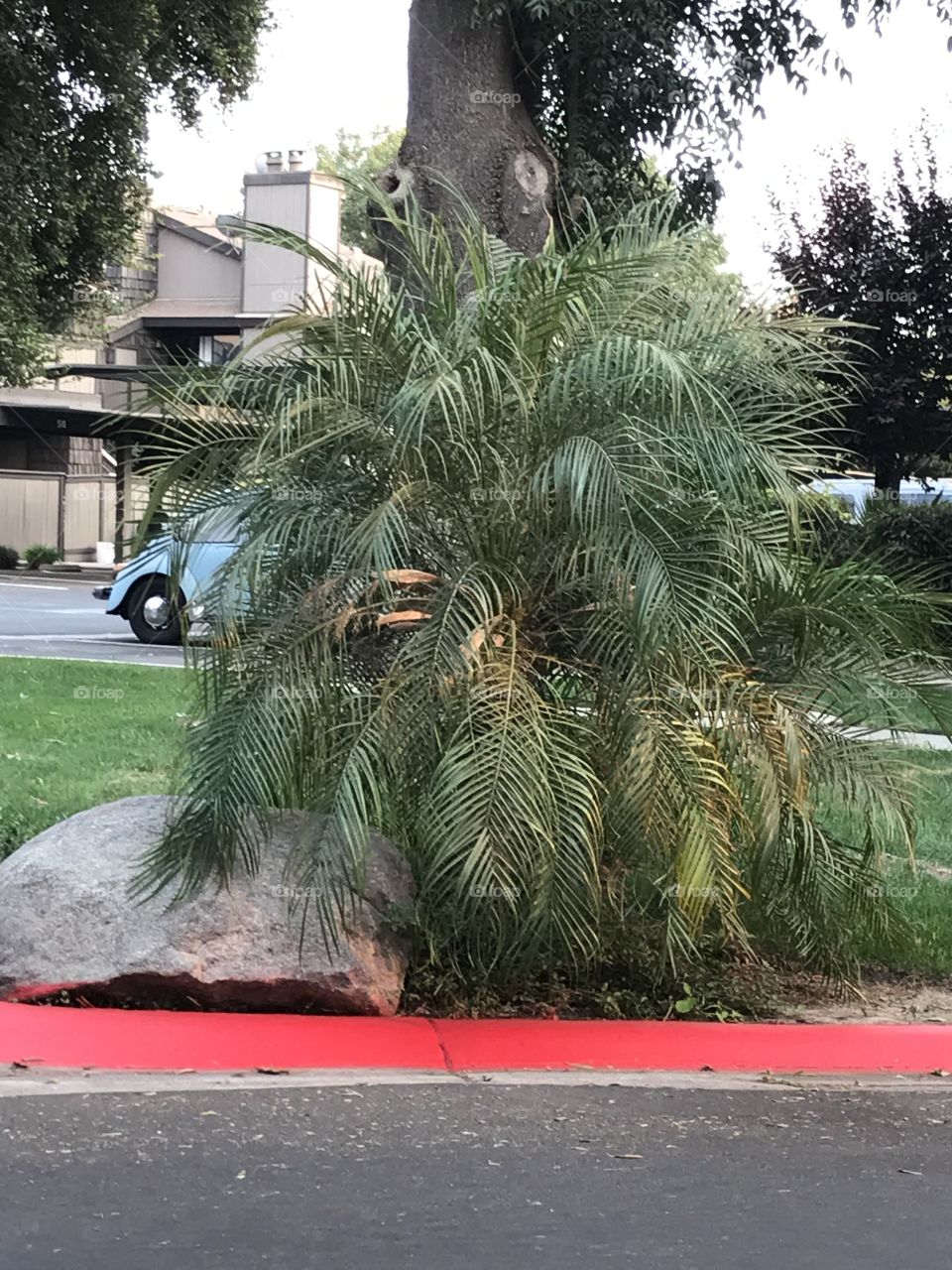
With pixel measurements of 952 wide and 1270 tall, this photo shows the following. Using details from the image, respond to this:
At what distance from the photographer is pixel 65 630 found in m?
18.8

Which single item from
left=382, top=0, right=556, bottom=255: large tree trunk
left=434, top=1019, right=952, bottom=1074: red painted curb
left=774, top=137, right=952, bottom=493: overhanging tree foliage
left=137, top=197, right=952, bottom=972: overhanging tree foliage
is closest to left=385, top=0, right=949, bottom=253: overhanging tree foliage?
left=382, top=0, right=556, bottom=255: large tree trunk

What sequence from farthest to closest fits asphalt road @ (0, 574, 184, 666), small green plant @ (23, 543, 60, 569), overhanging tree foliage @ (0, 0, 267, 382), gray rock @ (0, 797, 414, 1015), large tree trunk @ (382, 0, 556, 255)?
1. small green plant @ (23, 543, 60, 569)
2. overhanging tree foliage @ (0, 0, 267, 382)
3. asphalt road @ (0, 574, 184, 666)
4. large tree trunk @ (382, 0, 556, 255)
5. gray rock @ (0, 797, 414, 1015)

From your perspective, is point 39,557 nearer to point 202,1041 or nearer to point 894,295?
point 894,295

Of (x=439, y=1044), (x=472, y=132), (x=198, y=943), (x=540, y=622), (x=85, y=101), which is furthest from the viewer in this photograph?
(x=85, y=101)

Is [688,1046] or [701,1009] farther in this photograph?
[701,1009]

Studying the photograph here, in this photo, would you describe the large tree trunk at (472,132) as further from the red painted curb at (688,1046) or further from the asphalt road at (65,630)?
the asphalt road at (65,630)

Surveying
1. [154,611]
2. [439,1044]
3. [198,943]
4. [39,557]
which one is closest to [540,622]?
[439,1044]

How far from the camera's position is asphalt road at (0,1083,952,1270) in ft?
12.4

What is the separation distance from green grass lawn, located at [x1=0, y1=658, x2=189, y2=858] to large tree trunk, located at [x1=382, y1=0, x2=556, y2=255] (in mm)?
3172

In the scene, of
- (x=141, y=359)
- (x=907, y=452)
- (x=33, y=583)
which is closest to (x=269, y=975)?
(x=907, y=452)

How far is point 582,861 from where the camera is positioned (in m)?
5.34

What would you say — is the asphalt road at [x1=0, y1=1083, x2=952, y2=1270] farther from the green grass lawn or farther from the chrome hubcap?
the chrome hubcap

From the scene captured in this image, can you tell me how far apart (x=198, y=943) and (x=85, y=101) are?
1460cm

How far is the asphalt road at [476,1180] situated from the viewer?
378cm
